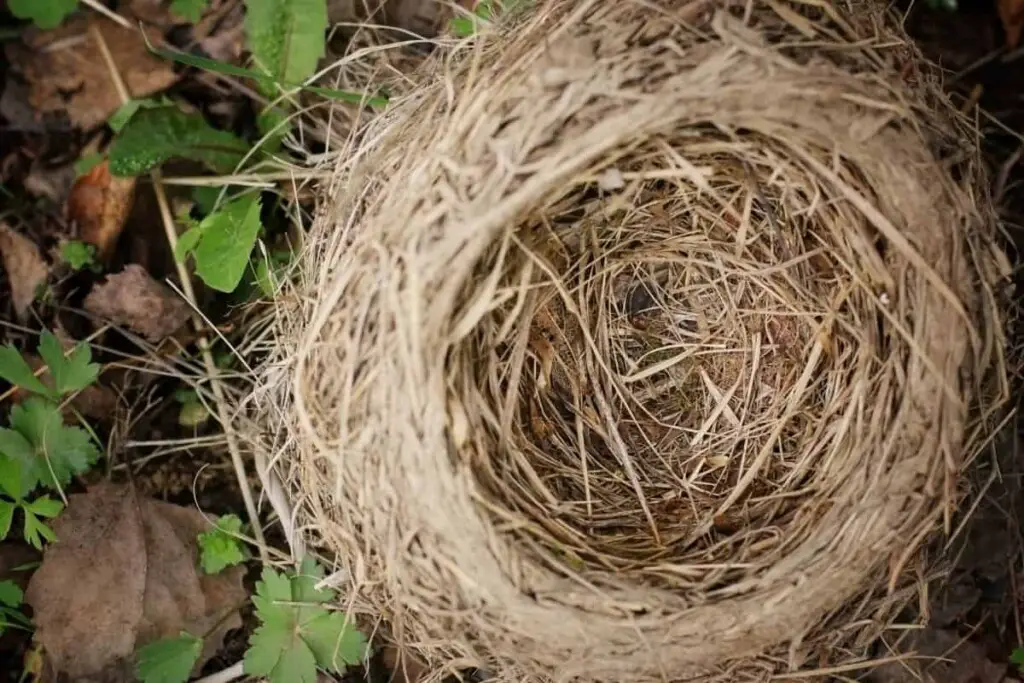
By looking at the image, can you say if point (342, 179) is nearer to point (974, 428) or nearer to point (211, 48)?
point (211, 48)

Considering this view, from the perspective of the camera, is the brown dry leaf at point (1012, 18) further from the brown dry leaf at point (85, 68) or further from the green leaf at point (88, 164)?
the green leaf at point (88, 164)

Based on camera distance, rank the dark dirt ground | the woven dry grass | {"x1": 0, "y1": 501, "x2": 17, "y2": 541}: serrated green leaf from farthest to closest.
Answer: the dark dirt ground, {"x1": 0, "y1": 501, "x2": 17, "y2": 541}: serrated green leaf, the woven dry grass

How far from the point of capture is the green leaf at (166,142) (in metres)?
1.36

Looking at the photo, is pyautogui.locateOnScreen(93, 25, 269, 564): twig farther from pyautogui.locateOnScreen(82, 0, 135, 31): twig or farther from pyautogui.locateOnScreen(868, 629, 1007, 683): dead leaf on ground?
pyautogui.locateOnScreen(868, 629, 1007, 683): dead leaf on ground

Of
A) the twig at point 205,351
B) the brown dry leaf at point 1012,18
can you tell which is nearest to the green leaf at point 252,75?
the twig at point 205,351

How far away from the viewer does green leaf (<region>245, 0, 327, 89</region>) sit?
4.43 feet

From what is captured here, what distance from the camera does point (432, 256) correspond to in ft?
3.32

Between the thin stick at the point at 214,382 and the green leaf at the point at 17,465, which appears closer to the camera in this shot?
the green leaf at the point at 17,465

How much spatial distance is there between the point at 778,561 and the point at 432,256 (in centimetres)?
57

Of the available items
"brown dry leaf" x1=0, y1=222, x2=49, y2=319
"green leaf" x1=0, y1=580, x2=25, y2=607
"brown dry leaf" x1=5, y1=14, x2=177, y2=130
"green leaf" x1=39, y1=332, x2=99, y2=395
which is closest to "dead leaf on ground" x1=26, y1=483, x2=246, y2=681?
"green leaf" x1=0, y1=580, x2=25, y2=607

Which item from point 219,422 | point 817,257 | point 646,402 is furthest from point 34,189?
point 817,257

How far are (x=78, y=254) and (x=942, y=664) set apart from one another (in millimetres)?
1468

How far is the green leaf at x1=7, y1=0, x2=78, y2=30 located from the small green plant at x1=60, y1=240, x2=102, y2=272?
333mm

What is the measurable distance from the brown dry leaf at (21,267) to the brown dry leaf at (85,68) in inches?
8.3
